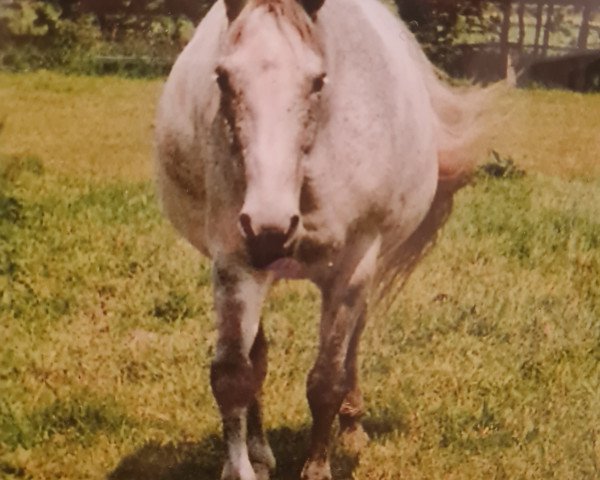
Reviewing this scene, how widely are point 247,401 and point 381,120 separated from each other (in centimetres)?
49

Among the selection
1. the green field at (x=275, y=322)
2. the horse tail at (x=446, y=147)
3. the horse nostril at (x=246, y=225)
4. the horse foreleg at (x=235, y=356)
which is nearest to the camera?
the horse nostril at (x=246, y=225)

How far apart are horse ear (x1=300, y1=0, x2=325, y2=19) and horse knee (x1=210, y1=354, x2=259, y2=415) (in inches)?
21.4

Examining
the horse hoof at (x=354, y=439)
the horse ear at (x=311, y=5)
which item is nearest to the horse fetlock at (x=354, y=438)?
the horse hoof at (x=354, y=439)

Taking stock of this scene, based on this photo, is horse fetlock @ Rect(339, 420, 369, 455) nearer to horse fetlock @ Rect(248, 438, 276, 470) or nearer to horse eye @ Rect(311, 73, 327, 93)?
horse fetlock @ Rect(248, 438, 276, 470)

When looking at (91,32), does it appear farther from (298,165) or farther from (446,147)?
(446,147)

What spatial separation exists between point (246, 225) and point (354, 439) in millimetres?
756

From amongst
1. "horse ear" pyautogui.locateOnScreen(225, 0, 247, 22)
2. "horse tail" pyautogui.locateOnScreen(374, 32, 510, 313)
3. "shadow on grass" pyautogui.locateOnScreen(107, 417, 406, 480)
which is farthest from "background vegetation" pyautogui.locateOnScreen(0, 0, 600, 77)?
"shadow on grass" pyautogui.locateOnScreen(107, 417, 406, 480)

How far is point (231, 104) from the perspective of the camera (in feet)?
4.40

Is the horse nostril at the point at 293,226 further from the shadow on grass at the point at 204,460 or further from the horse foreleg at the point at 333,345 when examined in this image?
the shadow on grass at the point at 204,460

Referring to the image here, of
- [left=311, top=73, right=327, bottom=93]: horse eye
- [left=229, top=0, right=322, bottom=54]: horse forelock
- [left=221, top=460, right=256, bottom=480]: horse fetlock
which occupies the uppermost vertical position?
[left=229, top=0, right=322, bottom=54]: horse forelock

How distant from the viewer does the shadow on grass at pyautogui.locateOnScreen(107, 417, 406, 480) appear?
5.80ft

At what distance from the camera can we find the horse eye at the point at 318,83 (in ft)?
4.42

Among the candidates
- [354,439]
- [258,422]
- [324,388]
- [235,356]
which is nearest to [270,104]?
[235,356]

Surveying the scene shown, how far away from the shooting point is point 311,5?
4.51ft
